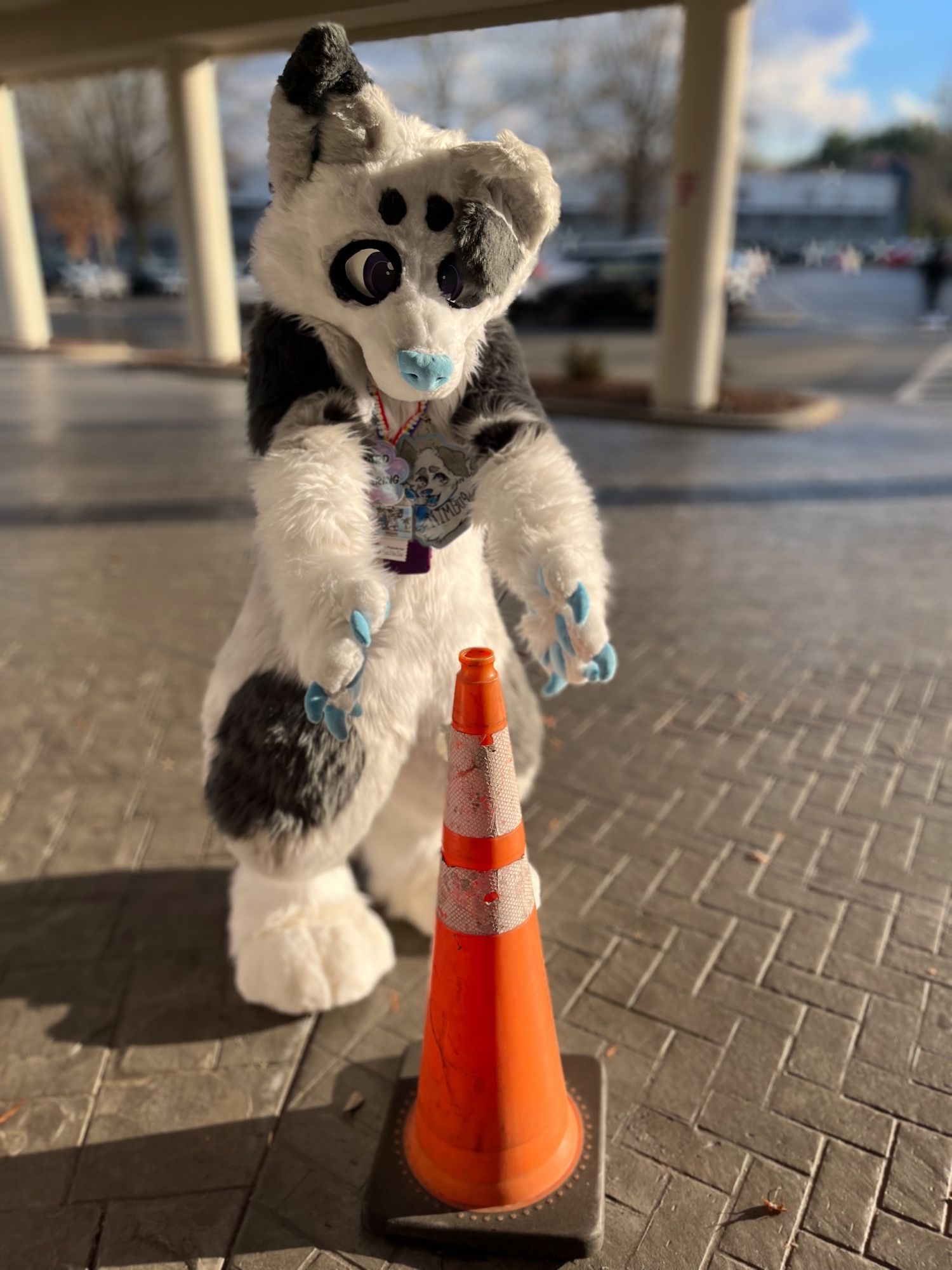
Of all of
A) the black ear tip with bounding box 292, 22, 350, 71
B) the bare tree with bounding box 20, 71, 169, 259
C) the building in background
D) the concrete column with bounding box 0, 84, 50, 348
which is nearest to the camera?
the black ear tip with bounding box 292, 22, 350, 71

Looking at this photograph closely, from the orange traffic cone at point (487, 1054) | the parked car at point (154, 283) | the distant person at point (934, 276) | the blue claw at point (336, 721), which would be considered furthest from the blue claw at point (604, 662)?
the parked car at point (154, 283)

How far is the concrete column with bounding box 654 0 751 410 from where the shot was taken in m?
9.27

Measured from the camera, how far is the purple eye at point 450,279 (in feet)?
6.35

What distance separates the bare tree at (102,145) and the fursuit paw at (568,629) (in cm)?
3235

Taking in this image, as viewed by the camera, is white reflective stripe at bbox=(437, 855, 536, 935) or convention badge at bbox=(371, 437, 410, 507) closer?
white reflective stripe at bbox=(437, 855, 536, 935)

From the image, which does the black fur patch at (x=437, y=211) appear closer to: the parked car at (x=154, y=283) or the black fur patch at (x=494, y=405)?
the black fur patch at (x=494, y=405)

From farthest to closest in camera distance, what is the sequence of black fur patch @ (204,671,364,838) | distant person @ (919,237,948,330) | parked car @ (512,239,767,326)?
distant person @ (919,237,948,330), parked car @ (512,239,767,326), black fur patch @ (204,671,364,838)

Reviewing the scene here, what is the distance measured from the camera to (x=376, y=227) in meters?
1.93

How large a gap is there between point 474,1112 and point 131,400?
12546 millimetres

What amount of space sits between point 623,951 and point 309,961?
943 mm

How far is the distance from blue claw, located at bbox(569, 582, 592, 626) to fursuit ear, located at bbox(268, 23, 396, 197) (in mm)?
1004

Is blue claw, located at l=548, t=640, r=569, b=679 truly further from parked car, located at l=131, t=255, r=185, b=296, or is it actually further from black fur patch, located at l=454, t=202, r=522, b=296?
parked car, located at l=131, t=255, r=185, b=296

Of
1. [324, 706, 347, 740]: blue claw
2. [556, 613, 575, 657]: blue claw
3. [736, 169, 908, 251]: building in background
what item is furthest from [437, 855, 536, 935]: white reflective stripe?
[736, 169, 908, 251]: building in background

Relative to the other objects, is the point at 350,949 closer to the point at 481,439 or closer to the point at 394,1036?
the point at 394,1036
